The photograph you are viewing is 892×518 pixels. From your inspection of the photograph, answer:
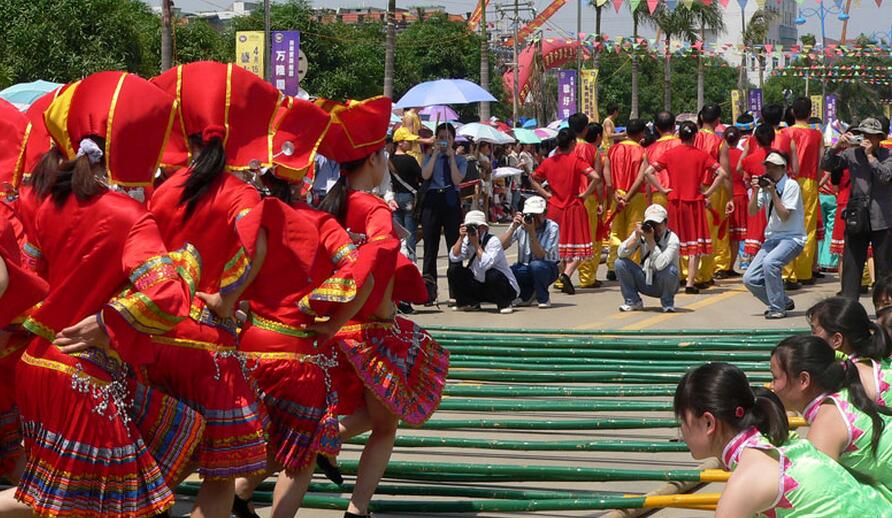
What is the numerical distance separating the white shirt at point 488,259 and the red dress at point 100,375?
8488 mm

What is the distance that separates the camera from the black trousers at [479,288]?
42.8ft

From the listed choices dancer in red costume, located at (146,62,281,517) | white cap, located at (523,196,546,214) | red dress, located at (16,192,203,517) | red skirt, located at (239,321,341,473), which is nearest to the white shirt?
white cap, located at (523,196,546,214)

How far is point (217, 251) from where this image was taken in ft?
16.1

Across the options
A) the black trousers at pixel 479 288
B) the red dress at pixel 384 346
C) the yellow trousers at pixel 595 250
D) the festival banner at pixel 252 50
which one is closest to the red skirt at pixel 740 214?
the yellow trousers at pixel 595 250

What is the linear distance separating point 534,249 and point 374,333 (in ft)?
26.1

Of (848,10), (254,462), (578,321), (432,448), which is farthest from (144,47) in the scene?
(254,462)

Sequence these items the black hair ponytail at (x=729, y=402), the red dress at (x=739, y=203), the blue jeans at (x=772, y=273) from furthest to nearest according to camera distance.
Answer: the red dress at (x=739, y=203) → the blue jeans at (x=772, y=273) → the black hair ponytail at (x=729, y=402)

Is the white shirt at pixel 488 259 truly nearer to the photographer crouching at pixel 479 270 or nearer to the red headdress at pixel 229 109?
the photographer crouching at pixel 479 270

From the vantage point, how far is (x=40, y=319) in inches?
175

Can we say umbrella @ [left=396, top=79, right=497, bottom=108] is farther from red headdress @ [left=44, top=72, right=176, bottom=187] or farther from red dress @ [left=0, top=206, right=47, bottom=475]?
red headdress @ [left=44, top=72, right=176, bottom=187]

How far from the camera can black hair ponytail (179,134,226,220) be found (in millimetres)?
4891

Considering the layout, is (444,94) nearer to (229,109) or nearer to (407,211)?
(407,211)

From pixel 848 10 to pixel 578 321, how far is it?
29.2 metres

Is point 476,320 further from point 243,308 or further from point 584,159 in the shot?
point 243,308
